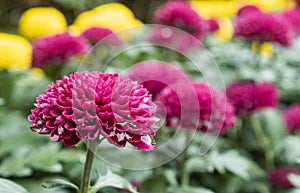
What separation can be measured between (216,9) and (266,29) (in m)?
0.64

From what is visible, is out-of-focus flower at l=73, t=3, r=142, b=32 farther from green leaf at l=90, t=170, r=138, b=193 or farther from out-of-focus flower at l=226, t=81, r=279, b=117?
green leaf at l=90, t=170, r=138, b=193

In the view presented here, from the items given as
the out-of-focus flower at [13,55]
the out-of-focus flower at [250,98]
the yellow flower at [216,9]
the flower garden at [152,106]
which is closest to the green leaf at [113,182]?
the flower garden at [152,106]

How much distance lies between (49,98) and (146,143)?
0.12 meters

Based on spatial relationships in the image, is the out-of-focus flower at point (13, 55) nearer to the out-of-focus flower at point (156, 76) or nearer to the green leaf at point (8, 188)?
the out-of-focus flower at point (156, 76)

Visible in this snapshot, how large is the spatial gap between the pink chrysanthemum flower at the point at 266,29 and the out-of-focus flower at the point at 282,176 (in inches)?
12.9

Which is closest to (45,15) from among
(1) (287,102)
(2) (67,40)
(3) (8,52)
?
(3) (8,52)

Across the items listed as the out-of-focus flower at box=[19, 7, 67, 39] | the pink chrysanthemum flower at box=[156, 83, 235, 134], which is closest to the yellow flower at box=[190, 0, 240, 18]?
the out-of-focus flower at box=[19, 7, 67, 39]

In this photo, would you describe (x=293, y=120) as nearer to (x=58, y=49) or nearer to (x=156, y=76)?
(x=156, y=76)

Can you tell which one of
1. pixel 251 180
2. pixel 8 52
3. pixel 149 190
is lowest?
pixel 149 190

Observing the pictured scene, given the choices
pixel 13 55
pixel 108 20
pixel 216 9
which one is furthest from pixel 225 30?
pixel 13 55

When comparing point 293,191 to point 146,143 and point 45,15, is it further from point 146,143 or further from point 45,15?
point 45,15

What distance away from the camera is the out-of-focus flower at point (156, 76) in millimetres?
1139

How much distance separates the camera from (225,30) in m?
1.97

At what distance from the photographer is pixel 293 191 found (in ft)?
4.17
